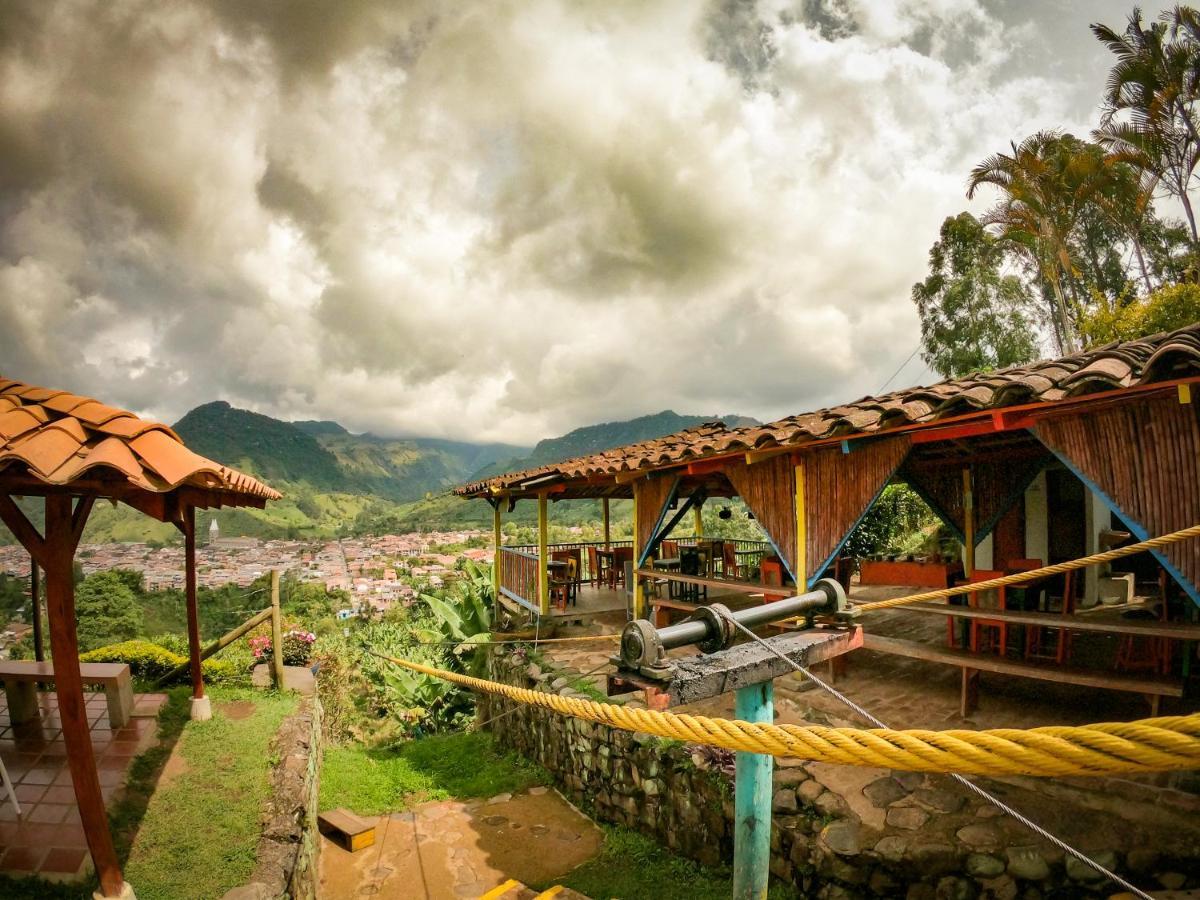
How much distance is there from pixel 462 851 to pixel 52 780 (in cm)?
385

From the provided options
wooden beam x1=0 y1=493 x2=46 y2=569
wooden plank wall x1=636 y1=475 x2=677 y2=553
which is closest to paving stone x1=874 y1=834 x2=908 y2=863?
wooden plank wall x1=636 y1=475 x2=677 y2=553

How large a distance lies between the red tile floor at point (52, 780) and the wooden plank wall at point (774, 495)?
20.5 feet

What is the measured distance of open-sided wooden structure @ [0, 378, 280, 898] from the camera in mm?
3018

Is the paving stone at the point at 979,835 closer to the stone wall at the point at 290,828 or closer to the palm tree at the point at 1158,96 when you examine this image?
the stone wall at the point at 290,828

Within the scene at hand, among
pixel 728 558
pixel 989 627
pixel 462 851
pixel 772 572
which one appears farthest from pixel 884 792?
pixel 728 558

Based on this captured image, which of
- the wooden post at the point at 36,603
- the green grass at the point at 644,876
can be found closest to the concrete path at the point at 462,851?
the green grass at the point at 644,876

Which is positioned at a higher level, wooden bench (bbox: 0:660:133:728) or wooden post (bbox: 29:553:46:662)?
wooden post (bbox: 29:553:46:662)

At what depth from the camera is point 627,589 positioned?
468 inches

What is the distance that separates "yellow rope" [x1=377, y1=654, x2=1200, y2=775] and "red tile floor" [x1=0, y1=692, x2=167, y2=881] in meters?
5.07

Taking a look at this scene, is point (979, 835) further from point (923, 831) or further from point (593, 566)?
point (593, 566)

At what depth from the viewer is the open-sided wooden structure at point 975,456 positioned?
354 centimetres

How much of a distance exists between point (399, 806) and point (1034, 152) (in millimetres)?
21611

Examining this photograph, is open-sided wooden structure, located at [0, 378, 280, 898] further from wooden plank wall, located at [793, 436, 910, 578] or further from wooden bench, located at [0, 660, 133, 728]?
wooden plank wall, located at [793, 436, 910, 578]

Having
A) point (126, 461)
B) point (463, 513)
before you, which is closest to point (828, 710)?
point (126, 461)
